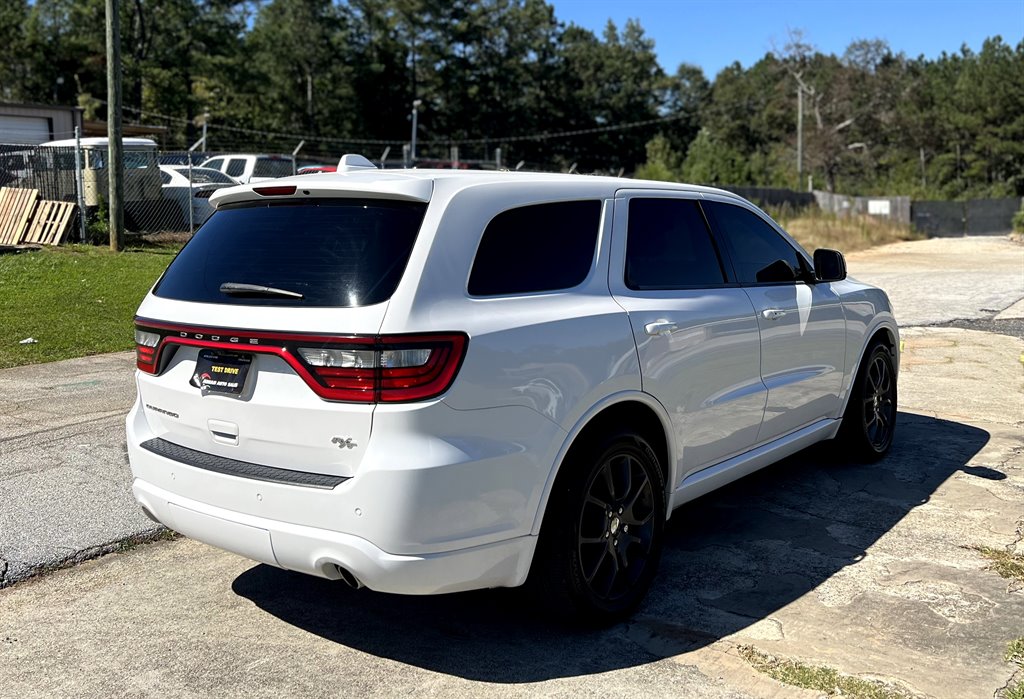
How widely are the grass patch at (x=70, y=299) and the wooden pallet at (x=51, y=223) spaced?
0.54m

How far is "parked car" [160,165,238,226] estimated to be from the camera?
20.2 metres

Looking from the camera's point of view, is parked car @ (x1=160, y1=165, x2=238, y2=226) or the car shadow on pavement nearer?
the car shadow on pavement

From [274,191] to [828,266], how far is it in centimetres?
335

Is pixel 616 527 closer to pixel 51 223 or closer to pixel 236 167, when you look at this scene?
pixel 51 223

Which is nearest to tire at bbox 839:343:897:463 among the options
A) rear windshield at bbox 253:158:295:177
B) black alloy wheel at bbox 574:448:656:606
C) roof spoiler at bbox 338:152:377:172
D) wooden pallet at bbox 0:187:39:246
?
black alloy wheel at bbox 574:448:656:606

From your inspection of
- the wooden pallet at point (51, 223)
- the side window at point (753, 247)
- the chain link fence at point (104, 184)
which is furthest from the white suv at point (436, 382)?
the wooden pallet at point (51, 223)

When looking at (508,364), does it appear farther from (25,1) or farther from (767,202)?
(25,1)

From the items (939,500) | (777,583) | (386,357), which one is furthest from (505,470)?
(939,500)

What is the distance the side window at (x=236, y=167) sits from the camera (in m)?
23.2

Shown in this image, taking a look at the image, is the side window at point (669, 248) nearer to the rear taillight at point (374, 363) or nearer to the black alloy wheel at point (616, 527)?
the black alloy wheel at point (616, 527)

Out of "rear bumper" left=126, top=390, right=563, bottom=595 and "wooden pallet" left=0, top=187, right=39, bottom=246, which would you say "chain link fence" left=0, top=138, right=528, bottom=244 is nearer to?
"wooden pallet" left=0, top=187, right=39, bottom=246

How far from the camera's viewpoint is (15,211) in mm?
17938

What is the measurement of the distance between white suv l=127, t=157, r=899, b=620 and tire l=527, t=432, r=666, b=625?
0.01 metres

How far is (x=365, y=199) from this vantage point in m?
3.49
